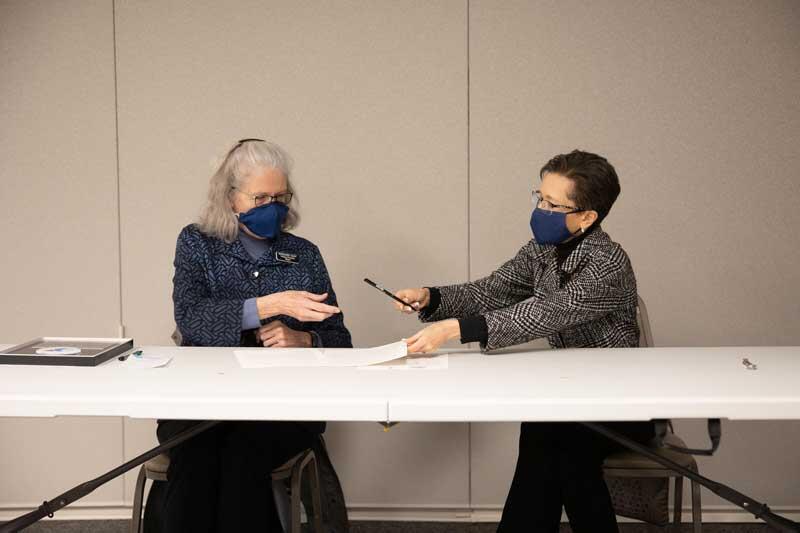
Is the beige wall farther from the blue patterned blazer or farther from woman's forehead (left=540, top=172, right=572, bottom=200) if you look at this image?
woman's forehead (left=540, top=172, right=572, bottom=200)

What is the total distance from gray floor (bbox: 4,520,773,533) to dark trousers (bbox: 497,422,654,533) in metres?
1.15

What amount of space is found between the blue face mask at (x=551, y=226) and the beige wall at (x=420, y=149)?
0.84m

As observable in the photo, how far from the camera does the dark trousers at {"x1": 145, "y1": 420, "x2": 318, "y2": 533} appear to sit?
181 centimetres

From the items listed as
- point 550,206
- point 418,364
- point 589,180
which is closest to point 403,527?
point 418,364

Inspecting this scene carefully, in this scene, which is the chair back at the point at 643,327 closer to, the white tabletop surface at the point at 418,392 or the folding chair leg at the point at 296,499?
the white tabletop surface at the point at 418,392

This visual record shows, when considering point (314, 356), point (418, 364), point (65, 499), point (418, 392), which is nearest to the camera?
point (418, 392)

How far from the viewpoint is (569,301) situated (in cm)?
191

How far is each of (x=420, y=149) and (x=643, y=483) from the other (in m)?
1.54

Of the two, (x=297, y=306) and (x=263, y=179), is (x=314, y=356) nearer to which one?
(x=297, y=306)

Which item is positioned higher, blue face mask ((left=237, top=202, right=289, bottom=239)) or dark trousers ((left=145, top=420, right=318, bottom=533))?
blue face mask ((left=237, top=202, right=289, bottom=239))

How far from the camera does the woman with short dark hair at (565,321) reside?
180 centimetres

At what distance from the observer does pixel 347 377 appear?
1.60 meters

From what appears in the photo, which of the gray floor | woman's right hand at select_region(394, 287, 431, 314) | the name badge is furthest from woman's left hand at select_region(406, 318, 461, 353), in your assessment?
the gray floor

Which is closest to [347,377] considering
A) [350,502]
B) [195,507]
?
[195,507]
